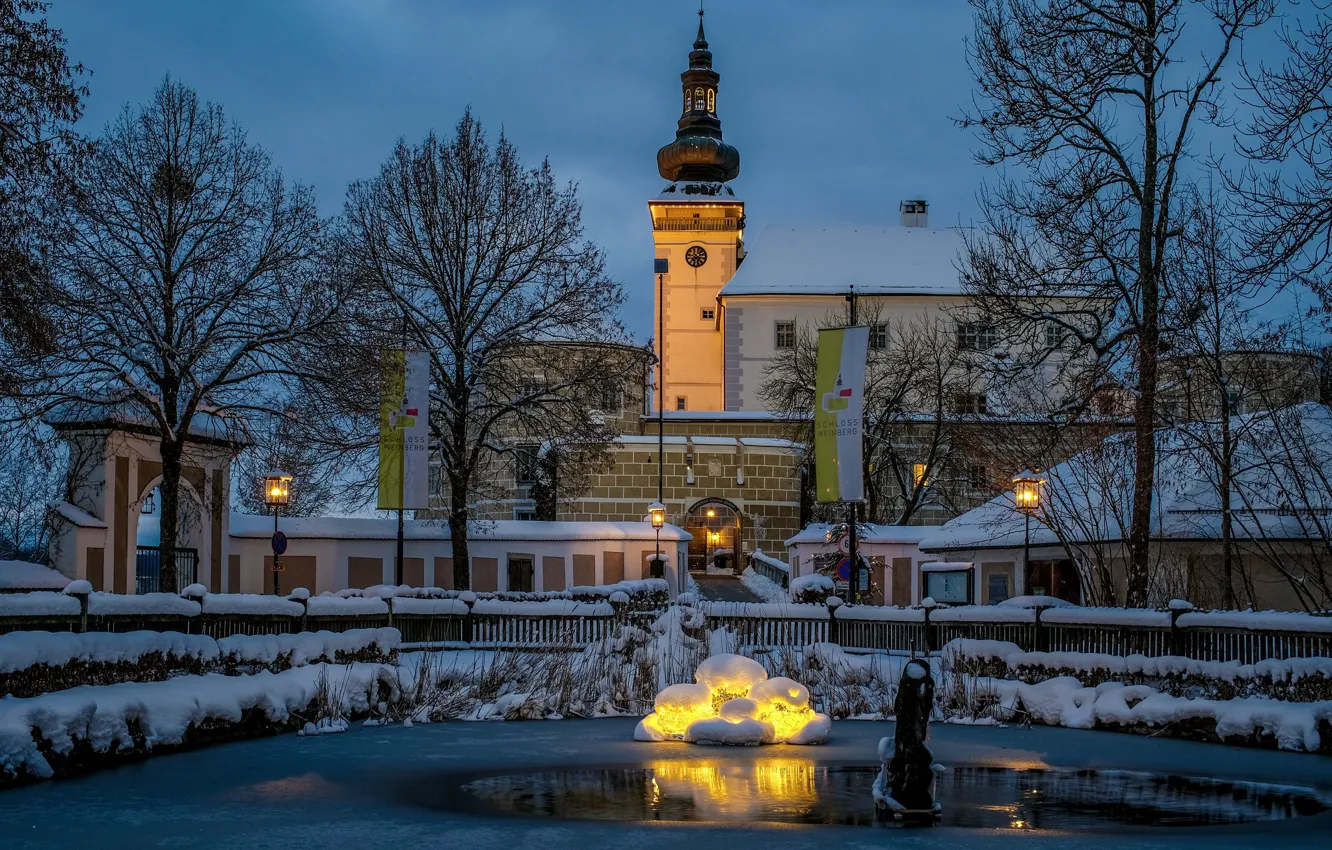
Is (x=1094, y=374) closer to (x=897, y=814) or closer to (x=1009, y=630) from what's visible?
(x=1009, y=630)

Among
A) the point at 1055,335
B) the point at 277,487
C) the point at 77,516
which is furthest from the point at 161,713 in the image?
the point at 277,487

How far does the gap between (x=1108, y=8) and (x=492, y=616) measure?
14503 millimetres

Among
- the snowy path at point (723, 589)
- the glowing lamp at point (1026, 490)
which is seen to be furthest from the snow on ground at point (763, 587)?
the glowing lamp at point (1026, 490)

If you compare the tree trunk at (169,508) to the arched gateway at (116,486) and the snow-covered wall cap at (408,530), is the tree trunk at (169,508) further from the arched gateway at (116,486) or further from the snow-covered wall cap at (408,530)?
the snow-covered wall cap at (408,530)

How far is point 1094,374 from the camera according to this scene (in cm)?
2145

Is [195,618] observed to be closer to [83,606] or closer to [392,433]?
[83,606]

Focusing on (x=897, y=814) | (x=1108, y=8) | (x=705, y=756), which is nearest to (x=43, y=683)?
(x=705, y=756)

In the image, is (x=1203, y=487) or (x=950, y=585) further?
(x=950, y=585)

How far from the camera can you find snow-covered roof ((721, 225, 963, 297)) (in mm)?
71500

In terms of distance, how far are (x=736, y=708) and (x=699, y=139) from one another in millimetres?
68164

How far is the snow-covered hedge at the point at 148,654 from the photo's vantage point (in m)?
13.3

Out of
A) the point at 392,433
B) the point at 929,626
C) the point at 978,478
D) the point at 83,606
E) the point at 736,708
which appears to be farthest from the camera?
the point at 978,478

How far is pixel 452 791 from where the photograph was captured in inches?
456

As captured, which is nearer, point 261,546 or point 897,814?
point 897,814
